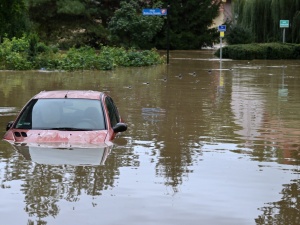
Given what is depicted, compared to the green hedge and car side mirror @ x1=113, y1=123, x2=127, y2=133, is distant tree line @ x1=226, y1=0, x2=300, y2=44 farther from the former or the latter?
car side mirror @ x1=113, y1=123, x2=127, y2=133

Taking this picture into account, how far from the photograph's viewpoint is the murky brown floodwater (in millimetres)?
8500

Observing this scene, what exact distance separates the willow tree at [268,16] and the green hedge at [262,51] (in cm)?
344

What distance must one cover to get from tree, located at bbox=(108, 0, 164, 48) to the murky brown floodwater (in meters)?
43.5

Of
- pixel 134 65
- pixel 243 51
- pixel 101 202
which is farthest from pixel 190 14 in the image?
pixel 101 202

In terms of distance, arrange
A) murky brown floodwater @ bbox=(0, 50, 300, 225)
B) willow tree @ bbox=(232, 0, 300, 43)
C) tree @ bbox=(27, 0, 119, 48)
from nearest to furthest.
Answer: murky brown floodwater @ bbox=(0, 50, 300, 225) < willow tree @ bbox=(232, 0, 300, 43) < tree @ bbox=(27, 0, 119, 48)

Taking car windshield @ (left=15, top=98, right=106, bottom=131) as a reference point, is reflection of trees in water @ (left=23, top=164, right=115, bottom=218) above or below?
below

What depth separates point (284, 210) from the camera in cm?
894

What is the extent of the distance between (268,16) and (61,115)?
54524 mm

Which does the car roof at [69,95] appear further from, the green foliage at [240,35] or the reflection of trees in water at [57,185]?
the green foliage at [240,35]

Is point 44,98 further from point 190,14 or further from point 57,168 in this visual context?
point 190,14

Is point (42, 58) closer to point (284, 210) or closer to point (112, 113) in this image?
point (112, 113)

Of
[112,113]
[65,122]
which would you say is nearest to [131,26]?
[112,113]

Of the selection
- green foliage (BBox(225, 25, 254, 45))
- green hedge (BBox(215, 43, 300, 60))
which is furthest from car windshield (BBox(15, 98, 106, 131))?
green foliage (BBox(225, 25, 254, 45))

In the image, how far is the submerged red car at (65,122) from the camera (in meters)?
11.8
